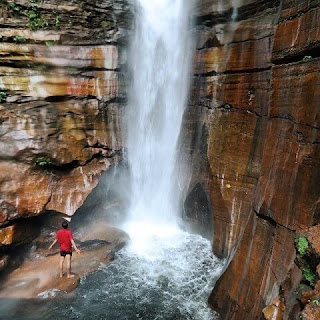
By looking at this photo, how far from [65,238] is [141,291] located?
7.96 feet

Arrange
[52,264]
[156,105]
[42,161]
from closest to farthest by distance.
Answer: [52,264] < [42,161] < [156,105]

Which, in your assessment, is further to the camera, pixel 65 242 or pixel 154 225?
pixel 154 225

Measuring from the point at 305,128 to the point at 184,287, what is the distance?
16.5ft

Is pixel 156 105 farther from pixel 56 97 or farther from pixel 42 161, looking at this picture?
pixel 42 161

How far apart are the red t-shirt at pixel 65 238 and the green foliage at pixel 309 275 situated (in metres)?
5.78

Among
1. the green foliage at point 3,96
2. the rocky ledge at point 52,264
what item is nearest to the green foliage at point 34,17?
the green foliage at point 3,96

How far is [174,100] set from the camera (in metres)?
11.3

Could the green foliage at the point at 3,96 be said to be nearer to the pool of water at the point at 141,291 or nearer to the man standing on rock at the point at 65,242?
the man standing on rock at the point at 65,242

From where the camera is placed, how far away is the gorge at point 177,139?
6.09 metres

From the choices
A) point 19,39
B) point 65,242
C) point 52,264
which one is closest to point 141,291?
point 65,242

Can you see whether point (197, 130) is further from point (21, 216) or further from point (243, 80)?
point (21, 216)

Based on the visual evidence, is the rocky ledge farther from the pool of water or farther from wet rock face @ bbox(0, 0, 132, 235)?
wet rock face @ bbox(0, 0, 132, 235)

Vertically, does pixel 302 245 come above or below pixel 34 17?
below

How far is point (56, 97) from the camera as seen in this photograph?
10.0 meters
